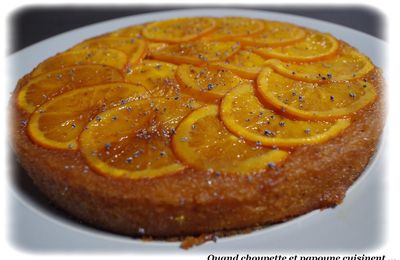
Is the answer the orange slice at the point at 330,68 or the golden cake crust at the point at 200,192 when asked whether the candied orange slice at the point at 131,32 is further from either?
the golden cake crust at the point at 200,192

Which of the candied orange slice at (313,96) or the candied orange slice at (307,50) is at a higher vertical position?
the candied orange slice at (307,50)

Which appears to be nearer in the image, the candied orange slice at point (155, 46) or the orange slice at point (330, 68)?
the orange slice at point (330, 68)

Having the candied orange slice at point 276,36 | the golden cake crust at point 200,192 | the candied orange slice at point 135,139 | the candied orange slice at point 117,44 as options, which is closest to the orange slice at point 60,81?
the candied orange slice at point 117,44

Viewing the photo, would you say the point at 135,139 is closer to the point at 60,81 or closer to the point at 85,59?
the point at 60,81

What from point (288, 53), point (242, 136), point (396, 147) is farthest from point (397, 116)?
point (242, 136)

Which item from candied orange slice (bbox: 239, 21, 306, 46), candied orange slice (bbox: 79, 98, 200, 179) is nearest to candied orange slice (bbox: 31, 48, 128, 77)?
candied orange slice (bbox: 79, 98, 200, 179)

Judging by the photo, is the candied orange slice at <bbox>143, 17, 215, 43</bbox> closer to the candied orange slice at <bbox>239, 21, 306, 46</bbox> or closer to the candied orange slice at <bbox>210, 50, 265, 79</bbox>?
the candied orange slice at <bbox>239, 21, 306, 46</bbox>
